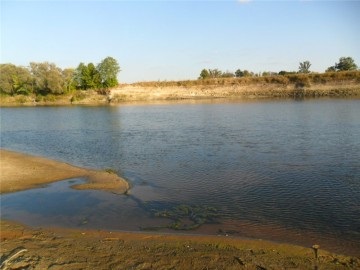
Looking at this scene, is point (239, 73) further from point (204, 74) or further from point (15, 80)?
point (15, 80)

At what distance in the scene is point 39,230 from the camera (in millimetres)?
8844

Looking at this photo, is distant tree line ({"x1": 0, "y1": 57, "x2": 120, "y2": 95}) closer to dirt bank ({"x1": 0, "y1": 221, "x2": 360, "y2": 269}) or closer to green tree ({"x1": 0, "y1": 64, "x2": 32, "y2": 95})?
green tree ({"x1": 0, "y1": 64, "x2": 32, "y2": 95})

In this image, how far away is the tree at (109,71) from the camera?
7800cm

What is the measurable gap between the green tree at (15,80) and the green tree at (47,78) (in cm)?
243

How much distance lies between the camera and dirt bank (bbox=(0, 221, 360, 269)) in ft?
21.4

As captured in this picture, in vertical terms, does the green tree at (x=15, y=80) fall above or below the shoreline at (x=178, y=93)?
above

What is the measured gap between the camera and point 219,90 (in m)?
72.6

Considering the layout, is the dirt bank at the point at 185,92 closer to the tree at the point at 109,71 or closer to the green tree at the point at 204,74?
the tree at the point at 109,71

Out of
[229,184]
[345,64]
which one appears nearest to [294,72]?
[345,64]

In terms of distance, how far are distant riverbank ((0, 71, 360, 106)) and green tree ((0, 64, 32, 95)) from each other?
7.99 feet

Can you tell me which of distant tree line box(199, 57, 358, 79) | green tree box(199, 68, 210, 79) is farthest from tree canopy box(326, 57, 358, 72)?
green tree box(199, 68, 210, 79)

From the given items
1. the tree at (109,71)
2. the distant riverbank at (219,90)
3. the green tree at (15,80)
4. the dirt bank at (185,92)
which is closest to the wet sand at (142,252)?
the distant riverbank at (219,90)

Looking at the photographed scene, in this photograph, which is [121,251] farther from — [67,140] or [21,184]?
[67,140]

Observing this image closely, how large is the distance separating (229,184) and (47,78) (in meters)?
76.9
